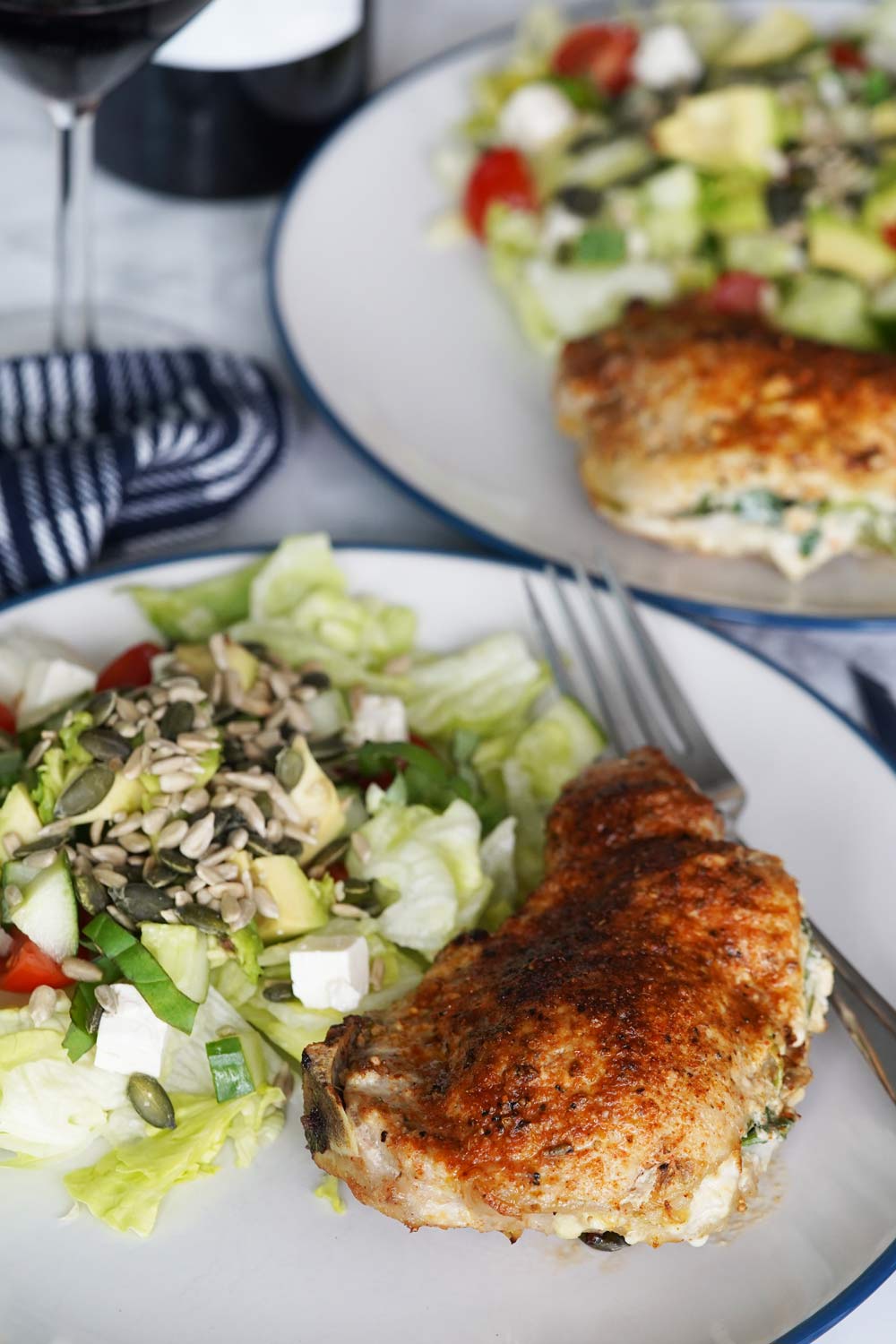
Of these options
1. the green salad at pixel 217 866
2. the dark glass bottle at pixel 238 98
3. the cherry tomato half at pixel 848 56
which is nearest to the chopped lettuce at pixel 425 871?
the green salad at pixel 217 866

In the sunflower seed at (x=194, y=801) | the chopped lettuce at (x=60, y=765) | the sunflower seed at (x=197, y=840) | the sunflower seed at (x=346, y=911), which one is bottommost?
the sunflower seed at (x=346, y=911)

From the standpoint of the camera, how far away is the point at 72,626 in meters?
2.63

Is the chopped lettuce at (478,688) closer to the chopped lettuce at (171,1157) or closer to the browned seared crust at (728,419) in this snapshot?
the browned seared crust at (728,419)

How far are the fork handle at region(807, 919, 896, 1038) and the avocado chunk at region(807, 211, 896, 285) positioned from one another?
192 cm

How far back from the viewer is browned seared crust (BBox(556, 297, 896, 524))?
2848 millimetres

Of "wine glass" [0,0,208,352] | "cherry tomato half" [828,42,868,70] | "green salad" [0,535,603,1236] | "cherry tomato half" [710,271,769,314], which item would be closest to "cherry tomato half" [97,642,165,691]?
"green salad" [0,535,603,1236]

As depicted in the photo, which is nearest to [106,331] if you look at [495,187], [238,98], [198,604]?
[238,98]

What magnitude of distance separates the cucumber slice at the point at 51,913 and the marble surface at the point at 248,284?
996 millimetres

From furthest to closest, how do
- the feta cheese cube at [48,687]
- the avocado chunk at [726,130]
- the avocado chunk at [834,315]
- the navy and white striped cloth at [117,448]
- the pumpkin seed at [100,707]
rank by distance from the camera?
the avocado chunk at [726,130]
the avocado chunk at [834,315]
the navy and white striped cloth at [117,448]
the feta cheese cube at [48,687]
the pumpkin seed at [100,707]

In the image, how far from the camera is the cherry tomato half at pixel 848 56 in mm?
4016

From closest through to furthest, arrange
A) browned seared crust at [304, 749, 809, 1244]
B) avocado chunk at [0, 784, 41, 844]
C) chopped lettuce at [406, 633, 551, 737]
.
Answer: browned seared crust at [304, 749, 809, 1244] < avocado chunk at [0, 784, 41, 844] < chopped lettuce at [406, 633, 551, 737]

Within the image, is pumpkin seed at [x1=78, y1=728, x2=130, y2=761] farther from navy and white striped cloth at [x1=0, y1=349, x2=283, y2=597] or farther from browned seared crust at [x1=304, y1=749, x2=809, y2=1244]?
navy and white striped cloth at [x1=0, y1=349, x2=283, y2=597]

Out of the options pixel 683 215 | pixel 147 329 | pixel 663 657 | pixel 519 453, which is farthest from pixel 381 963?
pixel 683 215

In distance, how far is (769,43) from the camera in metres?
4.01
